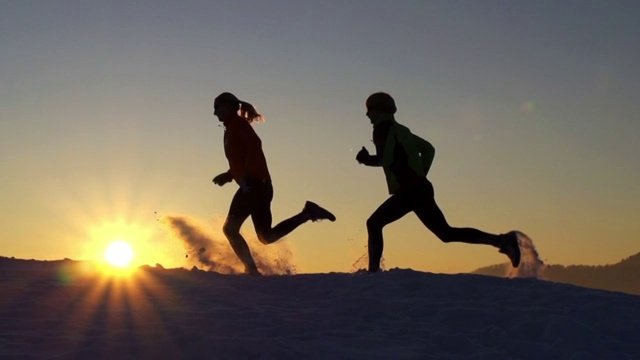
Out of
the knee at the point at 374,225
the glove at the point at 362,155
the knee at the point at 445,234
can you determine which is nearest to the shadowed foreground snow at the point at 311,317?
the knee at the point at 374,225

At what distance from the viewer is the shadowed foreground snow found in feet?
21.5

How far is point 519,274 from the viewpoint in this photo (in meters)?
10.4

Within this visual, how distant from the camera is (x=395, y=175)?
9961 mm

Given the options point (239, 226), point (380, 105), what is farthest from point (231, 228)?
point (380, 105)

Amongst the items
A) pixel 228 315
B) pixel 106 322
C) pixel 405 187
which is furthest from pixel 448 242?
pixel 106 322

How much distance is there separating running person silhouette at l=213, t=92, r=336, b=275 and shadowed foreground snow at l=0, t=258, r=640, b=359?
880 mm

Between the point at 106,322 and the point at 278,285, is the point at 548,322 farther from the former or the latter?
the point at 106,322

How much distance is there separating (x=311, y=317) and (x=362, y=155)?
2620 mm

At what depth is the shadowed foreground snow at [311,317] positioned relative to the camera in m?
6.55

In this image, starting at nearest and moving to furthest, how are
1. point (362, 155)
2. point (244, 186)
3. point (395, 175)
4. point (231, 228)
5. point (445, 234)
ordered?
point (362, 155) → point (395, 175) → point (445, 234) → point (244, 186) → point (231, 228)

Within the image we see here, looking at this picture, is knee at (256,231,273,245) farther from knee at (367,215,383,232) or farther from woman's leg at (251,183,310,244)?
knee at (367,215,383,232)

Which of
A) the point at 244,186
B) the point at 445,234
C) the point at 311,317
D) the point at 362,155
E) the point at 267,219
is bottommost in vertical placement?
the point at 311,317

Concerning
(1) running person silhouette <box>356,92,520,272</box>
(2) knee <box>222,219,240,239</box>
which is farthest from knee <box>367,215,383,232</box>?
(2) knee <box>222,219,240,239</box>

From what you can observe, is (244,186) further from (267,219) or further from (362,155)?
(362,155)
